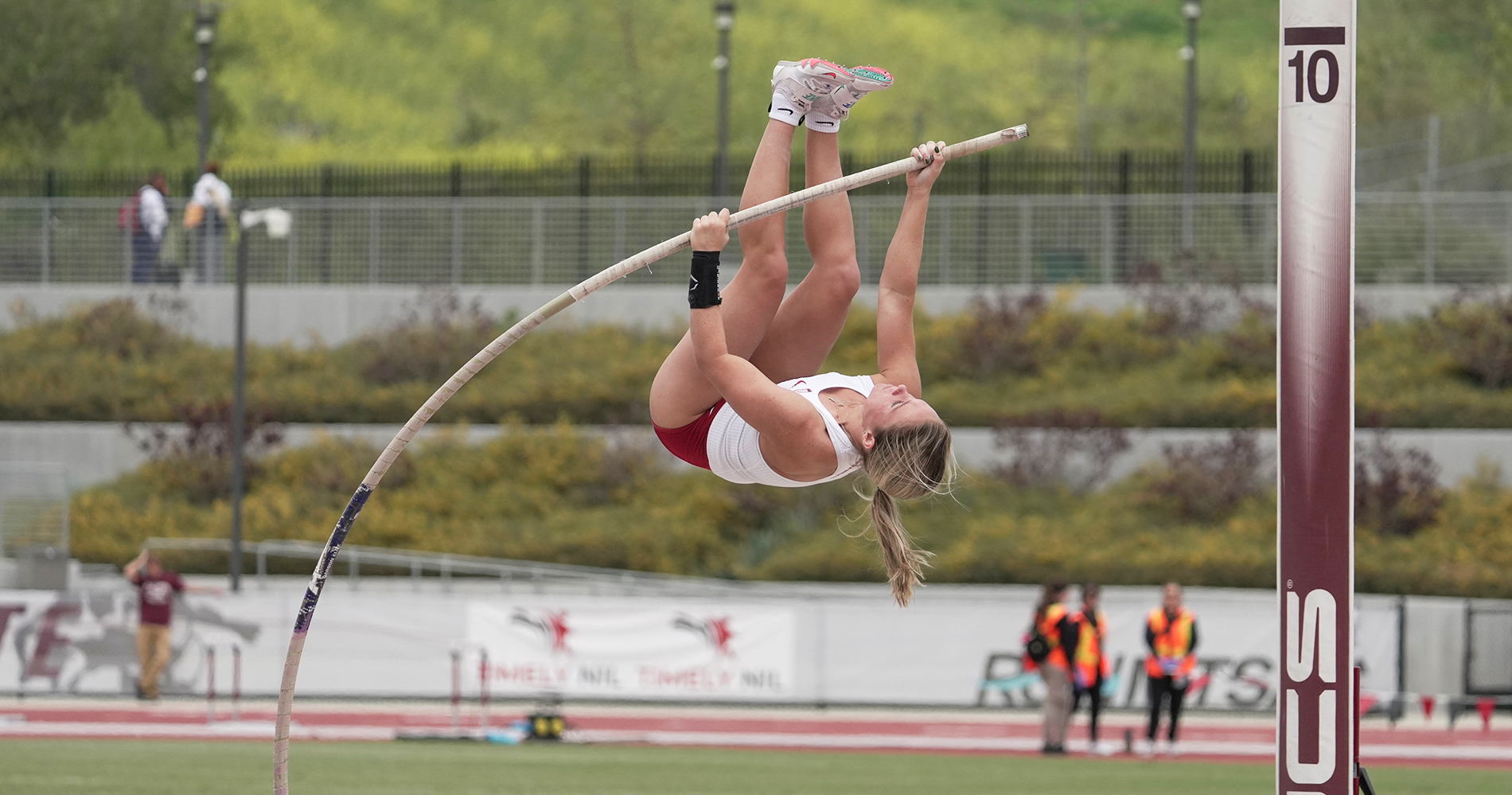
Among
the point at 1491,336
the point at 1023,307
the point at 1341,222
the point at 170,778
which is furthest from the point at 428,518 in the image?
the point at 1341,222

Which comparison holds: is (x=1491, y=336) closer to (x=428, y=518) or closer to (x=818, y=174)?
(x=428, y=518)

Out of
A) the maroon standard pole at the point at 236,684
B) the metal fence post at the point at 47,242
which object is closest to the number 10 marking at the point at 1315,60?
the maroon standard pole at the point at 236,684

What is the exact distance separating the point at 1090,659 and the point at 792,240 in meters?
13.8

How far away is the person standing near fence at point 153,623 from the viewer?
60.2ft

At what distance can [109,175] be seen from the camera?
33844 millimetres

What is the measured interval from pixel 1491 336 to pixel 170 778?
2075cm

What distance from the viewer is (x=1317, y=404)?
4875 mm

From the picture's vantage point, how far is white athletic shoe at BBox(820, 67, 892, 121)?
238 inches

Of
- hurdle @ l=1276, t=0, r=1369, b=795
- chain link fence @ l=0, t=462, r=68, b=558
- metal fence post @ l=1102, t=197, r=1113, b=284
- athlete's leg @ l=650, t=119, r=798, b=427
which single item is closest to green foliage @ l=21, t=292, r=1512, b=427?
metal fence post @ l=1102, t=197, r=1113, b=284

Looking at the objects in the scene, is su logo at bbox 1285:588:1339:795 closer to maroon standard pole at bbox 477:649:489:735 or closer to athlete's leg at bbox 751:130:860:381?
athlete's leg at bbox 751:130:860:381

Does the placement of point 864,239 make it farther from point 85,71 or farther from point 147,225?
point 85,71

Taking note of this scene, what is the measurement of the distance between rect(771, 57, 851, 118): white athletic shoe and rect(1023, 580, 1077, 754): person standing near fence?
10.9 meters

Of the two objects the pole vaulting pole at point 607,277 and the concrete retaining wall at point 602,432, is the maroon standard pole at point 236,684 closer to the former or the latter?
the concrete retaining wall at point 602,432

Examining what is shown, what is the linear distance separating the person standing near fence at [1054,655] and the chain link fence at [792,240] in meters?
12.5
